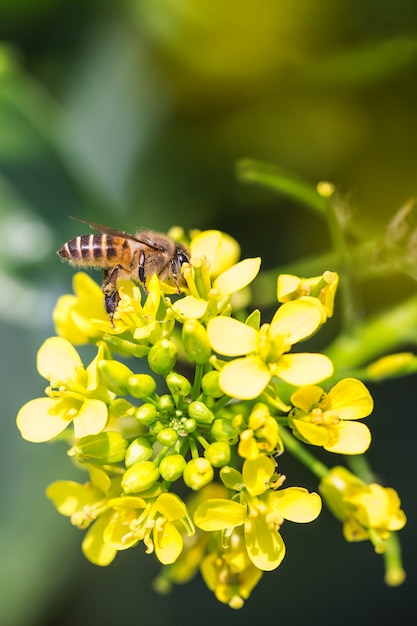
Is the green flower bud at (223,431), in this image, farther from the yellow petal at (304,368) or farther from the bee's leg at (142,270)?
the bee's leg at (142,270)

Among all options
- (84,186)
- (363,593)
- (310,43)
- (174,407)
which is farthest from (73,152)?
(363,593)

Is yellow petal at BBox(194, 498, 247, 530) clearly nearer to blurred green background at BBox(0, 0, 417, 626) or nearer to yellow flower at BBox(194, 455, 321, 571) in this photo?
yellow flower at BBox(194, 455, 321, 571)

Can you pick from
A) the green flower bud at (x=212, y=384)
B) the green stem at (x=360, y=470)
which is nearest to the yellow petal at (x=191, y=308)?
the green flower bud at (x=212, y=384)

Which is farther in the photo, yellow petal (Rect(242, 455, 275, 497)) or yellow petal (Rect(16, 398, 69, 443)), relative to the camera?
yellow petal (Rect(16, 398, 69, 443))

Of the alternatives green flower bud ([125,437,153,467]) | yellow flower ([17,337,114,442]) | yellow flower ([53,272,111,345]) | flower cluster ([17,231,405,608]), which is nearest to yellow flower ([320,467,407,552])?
flower cluster ([17,231,405,608])

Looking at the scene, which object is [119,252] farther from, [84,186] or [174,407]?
[84,186]
